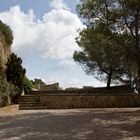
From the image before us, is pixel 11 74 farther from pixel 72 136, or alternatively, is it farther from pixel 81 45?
pixel 72 136

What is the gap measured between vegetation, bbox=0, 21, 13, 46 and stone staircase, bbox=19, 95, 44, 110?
4.95 meters

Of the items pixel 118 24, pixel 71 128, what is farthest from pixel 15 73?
pixel 71 128

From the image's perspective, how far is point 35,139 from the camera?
1297 centimetres

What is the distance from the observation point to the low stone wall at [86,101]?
89.3ft

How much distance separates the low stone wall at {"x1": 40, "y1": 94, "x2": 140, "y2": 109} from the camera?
89.3ft

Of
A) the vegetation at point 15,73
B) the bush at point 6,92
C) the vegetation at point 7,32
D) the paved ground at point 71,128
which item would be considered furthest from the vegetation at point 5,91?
the paved ground at point 71,128

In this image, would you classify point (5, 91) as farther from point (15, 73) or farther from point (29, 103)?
point (15, 73)

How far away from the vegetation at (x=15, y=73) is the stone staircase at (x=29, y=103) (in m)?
0.60

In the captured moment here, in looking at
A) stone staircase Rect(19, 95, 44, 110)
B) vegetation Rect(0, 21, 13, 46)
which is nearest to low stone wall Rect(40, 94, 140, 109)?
stone staircase Rect(19, 95, 44, 110)

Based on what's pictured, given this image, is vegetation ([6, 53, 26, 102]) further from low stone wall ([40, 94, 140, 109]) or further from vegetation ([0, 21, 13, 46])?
vegetation ([0, 21, 13, 46])

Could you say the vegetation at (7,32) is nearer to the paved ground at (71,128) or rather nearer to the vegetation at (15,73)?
the vegetation at (15,73)

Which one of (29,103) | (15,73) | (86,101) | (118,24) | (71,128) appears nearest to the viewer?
(71,128)

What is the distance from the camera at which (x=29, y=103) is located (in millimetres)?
26891

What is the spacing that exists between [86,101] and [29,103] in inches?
153
